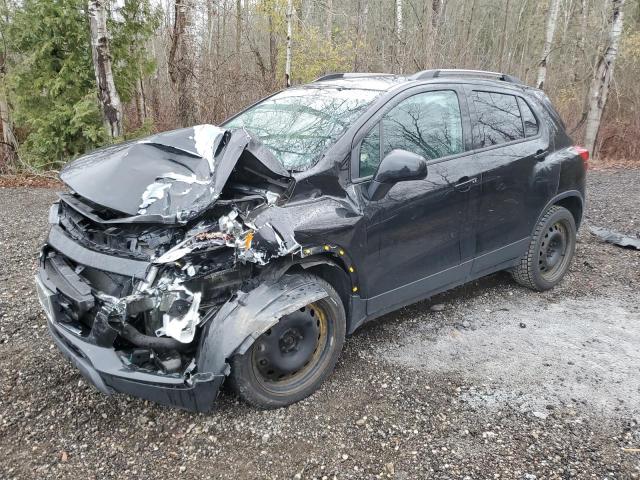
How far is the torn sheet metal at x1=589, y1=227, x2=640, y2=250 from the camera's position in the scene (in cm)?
573

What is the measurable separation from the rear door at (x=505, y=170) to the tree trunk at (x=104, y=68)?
634cm

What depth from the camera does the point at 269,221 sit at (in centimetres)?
275

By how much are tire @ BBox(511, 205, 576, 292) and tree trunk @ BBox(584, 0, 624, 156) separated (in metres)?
9.76

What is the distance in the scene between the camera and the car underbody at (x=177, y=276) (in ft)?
8.18

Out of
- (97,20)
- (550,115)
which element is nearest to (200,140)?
(550,115)

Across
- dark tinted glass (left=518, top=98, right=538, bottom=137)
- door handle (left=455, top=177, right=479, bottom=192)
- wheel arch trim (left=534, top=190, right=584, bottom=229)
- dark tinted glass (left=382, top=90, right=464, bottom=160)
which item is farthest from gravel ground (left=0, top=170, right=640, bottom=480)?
dark tinted glass (left=518, top=98, right=538, bottom=137)

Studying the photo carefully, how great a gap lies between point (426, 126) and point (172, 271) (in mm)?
2107

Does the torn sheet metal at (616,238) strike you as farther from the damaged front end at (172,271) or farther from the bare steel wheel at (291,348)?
the damaged front end at (172,271)

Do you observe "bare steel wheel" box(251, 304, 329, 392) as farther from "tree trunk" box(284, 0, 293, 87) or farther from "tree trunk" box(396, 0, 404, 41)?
"tree trunk" box(396, 0, 404, 41)

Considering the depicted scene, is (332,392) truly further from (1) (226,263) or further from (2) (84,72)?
(2) (84,72)

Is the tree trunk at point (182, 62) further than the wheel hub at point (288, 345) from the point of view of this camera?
Yes

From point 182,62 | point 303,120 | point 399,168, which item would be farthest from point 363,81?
point 182,62

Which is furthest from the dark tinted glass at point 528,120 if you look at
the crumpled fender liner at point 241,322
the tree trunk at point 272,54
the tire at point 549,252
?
the tree trunk at point 272,54

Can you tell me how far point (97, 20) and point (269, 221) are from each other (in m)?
6.68
